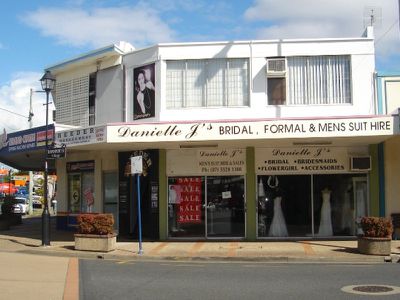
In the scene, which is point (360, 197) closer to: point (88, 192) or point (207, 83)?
point (207, 83)

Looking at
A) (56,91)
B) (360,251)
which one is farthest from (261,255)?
(56,91)

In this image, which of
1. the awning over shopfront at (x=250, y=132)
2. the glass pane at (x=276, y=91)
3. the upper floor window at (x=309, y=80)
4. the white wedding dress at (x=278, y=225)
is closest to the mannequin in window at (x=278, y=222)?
the white wedding dress at (x=278, y=225)

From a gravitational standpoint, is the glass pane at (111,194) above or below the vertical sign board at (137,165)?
below

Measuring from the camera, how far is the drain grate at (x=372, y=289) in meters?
9.49

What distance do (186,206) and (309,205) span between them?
4463 mm

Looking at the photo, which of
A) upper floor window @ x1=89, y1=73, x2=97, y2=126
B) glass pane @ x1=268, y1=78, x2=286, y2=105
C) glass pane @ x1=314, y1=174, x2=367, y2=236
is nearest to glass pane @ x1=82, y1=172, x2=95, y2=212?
upper floor window @ x1=89, y1=73, x2=97, y2=126

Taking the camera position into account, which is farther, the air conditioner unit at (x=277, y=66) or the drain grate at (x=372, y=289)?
the air conditioner unit at (x=277, y=66)

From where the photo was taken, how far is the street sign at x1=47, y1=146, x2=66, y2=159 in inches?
726

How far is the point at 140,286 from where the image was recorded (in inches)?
413

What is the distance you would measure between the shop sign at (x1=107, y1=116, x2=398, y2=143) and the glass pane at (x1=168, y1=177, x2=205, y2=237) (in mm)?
2699

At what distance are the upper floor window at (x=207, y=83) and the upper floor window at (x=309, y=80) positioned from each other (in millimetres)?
1073

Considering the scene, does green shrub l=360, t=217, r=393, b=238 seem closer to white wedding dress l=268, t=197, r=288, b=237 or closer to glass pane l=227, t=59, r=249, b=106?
white wedding dress l=268, t=197, r=288, b=237

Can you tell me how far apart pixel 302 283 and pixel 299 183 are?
9.70m

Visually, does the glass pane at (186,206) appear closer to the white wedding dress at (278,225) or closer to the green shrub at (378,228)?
the white wedding dress at (278,225)
